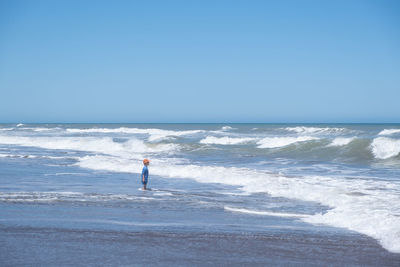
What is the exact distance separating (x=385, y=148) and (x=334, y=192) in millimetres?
14406

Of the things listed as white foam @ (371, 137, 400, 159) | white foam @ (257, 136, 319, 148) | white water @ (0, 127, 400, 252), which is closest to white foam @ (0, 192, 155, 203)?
white water @ (0, 127, 400, 252)

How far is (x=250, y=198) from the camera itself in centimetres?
1115

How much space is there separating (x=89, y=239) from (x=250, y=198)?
523 centimetres

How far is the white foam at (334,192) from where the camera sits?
7680mm

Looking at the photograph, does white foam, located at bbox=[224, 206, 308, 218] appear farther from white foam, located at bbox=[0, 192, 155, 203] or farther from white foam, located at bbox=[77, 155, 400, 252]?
white foam, located at bbox=[0, 192, 155, 203]

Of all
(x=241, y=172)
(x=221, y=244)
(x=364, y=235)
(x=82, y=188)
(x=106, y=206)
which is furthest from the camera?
(x=241, y=172)

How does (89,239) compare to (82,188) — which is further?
(82,188)

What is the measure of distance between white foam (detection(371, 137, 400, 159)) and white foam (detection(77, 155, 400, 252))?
948 centimetres

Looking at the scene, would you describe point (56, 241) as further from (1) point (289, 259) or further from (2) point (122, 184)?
(2) point (122, 184)

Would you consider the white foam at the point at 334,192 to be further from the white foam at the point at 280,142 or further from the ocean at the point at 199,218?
the white foam at the point at 280,142

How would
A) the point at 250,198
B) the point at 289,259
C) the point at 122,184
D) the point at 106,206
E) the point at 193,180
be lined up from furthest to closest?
the point at 193,180
the point at 122,184
the point at 250,198
the point at 106,206
the point at 289,259

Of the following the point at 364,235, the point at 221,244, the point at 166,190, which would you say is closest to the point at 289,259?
the point at 221,244

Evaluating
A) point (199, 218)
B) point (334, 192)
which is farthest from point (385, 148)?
point (199, 218)

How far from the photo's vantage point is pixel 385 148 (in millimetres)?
24297
